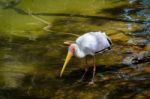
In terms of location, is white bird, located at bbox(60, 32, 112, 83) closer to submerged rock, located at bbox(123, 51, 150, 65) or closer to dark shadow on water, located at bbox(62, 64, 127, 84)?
dark shadow on water, located at bbox(62, 64, 127, 84)

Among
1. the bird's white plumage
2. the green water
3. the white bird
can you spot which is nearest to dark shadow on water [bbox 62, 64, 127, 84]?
the green water

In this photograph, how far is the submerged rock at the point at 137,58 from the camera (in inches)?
299

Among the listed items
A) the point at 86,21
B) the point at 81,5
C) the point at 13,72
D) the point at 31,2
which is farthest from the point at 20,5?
the point at 13,72

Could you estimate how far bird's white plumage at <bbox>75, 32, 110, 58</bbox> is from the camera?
709cm

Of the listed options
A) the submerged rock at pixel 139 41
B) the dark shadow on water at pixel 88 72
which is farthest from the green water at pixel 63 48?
the submerged rock at pixel 139 41

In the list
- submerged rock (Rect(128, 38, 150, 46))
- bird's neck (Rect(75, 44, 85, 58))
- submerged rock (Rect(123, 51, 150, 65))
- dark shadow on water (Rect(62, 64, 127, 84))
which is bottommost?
dark shadow on water (Rect(62, 64, 127, 84))

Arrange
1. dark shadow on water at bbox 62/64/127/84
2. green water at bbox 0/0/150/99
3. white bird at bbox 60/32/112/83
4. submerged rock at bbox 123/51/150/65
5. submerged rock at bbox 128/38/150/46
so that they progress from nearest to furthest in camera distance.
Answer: green water at bbox 0/0/150/99 → white bird at bbox 60/32/112/83 → dark shadow on water at bbox 62/64/127/84 → submerged rock at bbox 123/51/150/65 → submerged rock at bbox 128/38/150/46

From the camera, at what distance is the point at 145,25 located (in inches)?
398

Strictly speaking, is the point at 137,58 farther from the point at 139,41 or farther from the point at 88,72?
the point at 139,41

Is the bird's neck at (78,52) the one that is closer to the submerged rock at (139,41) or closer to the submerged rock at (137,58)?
the submerged rock at (137,58)

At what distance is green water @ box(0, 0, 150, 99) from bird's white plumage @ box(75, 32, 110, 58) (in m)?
0.44

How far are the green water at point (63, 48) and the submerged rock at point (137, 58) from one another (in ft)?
0.55

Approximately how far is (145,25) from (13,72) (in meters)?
3.86

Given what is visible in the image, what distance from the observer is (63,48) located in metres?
8.95
